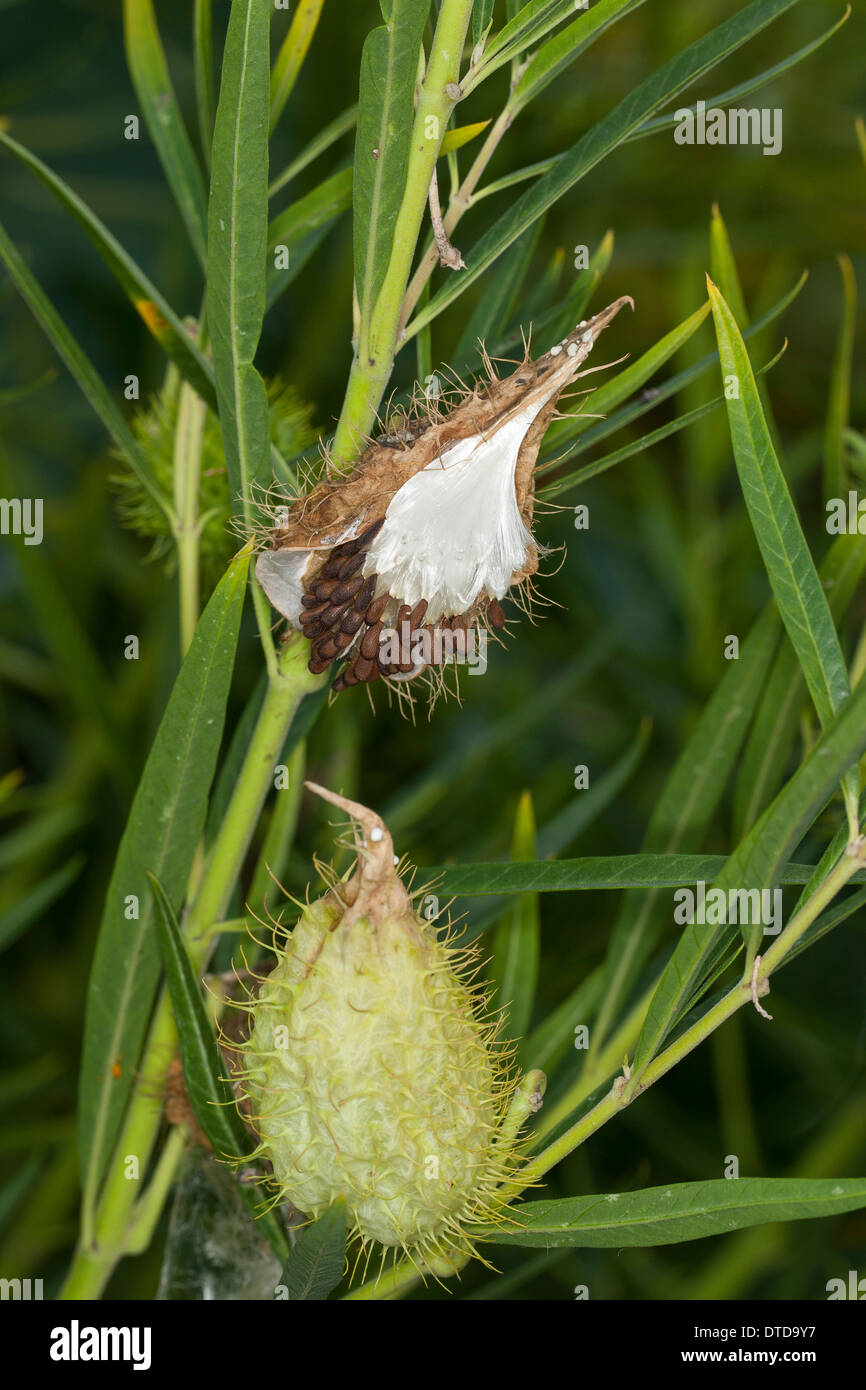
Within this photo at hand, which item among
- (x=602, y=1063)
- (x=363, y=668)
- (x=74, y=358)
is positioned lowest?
(x=602, y=1063)

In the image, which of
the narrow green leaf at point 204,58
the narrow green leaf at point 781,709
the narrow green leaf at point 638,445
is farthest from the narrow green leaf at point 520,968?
the narrow green leaf at point 204,58

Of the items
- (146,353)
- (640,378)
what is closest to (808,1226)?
(640,378)

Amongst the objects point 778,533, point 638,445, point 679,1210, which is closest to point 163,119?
point 638,445

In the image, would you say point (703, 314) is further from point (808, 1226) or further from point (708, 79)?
point (708, 79)

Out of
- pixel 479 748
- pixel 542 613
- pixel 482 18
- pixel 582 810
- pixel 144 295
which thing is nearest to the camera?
pixel 482 18

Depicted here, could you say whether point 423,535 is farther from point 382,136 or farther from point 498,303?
point 498,303

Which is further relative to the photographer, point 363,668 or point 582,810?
point 582,810
